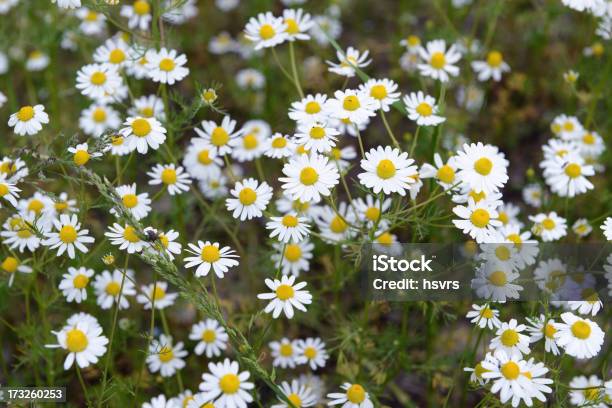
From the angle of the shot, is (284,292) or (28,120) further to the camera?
(28,120)

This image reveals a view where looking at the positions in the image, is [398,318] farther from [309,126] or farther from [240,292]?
[309,126]

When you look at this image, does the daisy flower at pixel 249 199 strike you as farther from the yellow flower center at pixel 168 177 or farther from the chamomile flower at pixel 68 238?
the chamomile flower at pixel 68 238

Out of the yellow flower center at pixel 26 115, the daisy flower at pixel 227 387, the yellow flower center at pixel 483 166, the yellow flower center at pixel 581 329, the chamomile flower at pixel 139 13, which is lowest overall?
the daisy flower at pixel 227 387

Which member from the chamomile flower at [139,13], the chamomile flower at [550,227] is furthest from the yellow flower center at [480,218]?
the chamomile flower at [139,13]

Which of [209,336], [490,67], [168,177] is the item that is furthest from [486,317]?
[490,67]

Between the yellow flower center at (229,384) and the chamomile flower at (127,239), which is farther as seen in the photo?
the chamomile flower at (127,239)

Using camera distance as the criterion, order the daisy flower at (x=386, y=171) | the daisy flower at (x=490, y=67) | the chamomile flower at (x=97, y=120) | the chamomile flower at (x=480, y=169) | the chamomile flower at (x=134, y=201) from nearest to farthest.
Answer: the daisy flower at (x=386, y=171), the chamomile flower at (x=480, y=169), the chamomile flower at (x=134, y=201), the chamomile flower at (x=97, y=120), the daisy flower at (x=490, y=67)

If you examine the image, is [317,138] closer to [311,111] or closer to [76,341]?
[311,111]
